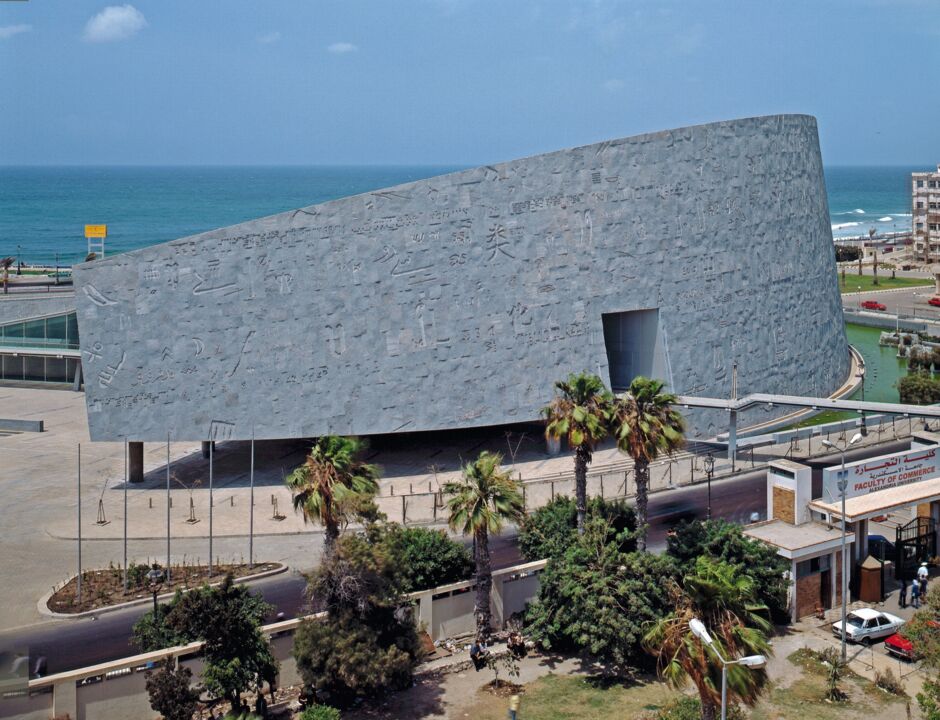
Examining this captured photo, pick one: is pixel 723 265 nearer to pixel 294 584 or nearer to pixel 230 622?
pixel 294 584

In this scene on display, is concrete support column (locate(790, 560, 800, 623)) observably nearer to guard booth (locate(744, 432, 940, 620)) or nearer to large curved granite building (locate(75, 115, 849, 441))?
guard booth (locate(744, 432, 940, 620))

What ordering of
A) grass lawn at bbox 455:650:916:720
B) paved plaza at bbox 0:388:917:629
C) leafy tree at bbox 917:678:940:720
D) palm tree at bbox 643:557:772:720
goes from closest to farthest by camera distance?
palm tree at bbox 643:557:772:720 → leafy tree at bbox 917:678:940:720 → grass lawn at bbox 455:650:916:720 → paved plaza at bbox 0:388:917:629

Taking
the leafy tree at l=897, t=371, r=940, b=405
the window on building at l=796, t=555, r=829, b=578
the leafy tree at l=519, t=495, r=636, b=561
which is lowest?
the window on building at l=796, t=555, r=829, b=578

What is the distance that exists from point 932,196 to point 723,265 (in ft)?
272

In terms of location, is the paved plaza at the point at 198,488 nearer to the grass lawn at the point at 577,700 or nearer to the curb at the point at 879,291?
the grass lawn at the point at 577,700

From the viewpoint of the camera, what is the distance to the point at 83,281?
4278cm

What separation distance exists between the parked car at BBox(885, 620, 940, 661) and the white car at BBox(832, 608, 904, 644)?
1.70ft

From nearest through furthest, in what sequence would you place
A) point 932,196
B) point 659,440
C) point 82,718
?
point 82,718 → point 659,440 → point 932,196

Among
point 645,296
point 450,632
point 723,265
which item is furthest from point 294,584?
point 723,265

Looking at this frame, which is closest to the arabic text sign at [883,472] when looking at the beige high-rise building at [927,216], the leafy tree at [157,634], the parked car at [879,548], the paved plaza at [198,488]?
the parked car at [879,548]

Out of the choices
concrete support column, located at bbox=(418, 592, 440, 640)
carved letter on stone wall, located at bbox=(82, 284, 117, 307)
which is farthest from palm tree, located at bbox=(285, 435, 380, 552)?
carved letter on stone wall, located at bbox=(82, 284, 117, 307)

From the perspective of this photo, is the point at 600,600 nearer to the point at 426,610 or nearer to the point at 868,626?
the point at 426,610

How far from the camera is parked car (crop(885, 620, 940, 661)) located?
27381 millimetres

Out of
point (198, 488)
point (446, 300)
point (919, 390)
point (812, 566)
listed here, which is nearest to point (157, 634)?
point (198, 488)
